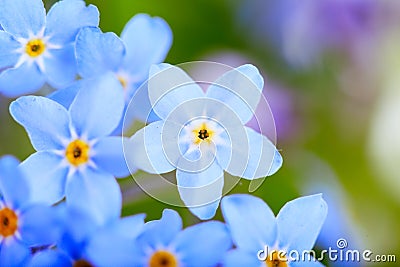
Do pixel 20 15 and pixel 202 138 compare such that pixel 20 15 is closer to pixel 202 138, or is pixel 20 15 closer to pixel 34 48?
pixel 34 48

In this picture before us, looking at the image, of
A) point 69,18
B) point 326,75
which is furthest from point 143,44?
point 326,75

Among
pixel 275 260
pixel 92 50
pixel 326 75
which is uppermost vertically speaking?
pixel 326 75

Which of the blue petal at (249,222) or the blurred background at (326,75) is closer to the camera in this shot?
the blue petal at (249,222)

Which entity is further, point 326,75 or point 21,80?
point 326,75

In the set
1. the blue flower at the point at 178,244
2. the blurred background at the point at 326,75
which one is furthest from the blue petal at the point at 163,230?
the blurred background at the point at 326,75

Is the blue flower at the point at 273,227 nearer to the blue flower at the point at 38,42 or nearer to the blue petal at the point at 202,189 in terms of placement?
the blue petal at the point at 202,189

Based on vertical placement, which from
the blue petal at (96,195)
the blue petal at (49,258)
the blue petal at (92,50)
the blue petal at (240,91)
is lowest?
the blue petal at (49,258)

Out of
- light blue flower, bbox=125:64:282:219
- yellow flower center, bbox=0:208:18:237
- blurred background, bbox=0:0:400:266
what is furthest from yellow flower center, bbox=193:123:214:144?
blurred background, bbox=0:0:400:266
